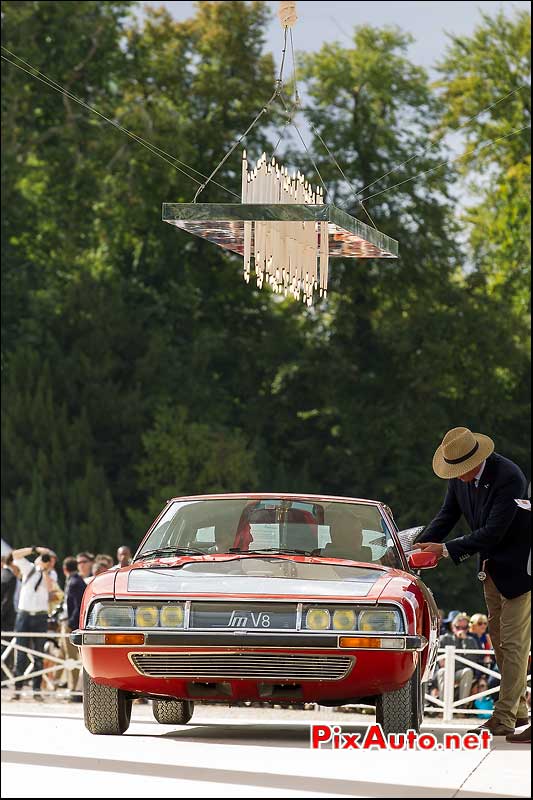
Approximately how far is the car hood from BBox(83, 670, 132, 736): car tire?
562mm

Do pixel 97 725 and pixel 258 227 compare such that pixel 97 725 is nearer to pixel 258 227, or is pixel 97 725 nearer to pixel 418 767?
pixel 418 767

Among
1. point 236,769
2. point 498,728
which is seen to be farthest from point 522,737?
point 236,769

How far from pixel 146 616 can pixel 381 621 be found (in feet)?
3.47

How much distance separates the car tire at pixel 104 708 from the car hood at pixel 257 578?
0.56 meters

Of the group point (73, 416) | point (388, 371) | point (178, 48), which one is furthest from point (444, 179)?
point (73, 416)

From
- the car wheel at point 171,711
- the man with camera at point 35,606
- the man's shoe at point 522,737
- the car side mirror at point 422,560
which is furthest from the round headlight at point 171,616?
the man with camera at point 35,606

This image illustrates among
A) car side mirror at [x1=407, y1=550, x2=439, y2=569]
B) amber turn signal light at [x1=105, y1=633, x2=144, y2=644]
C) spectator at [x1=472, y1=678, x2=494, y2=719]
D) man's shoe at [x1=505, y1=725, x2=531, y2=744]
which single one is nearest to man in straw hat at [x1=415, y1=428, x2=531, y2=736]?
car side mirror at [x1=407, y1=550, x2=439, y2=569]

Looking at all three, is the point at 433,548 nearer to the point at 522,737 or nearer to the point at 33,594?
the point at 522,737

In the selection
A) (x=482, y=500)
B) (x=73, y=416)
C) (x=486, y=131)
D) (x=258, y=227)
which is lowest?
(x=73, y=416)

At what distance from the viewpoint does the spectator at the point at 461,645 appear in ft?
59.7

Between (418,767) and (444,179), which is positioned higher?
(444,179)

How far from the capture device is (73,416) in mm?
45875

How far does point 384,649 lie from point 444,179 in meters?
42.1

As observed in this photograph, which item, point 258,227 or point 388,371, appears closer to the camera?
point 258,227
